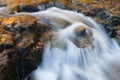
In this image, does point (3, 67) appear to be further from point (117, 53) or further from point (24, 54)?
point (117, 53)

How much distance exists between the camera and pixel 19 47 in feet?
24.0

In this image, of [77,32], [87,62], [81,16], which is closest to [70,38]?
[77,32]

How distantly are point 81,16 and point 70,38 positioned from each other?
6.43 feet

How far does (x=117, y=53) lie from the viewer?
946cm

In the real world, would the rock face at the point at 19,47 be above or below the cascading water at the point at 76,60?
above

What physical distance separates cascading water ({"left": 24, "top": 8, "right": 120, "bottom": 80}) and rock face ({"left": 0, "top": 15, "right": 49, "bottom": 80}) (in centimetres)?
43

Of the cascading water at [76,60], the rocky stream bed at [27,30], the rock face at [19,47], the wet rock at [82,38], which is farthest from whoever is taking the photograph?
the wet rock at [82,38]

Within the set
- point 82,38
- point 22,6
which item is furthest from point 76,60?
point 22,6

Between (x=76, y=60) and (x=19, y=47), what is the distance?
7.19ft

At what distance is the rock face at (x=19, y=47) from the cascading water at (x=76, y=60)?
430 millimetres

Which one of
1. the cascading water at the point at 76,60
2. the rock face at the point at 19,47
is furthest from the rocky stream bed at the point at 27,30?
the cascading water at the point at 76,60

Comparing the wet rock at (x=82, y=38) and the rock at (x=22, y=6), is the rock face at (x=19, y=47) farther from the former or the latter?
the rock at (x=22, y=6)

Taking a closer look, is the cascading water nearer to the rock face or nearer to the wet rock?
the wet rock

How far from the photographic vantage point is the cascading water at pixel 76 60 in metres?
7.97
